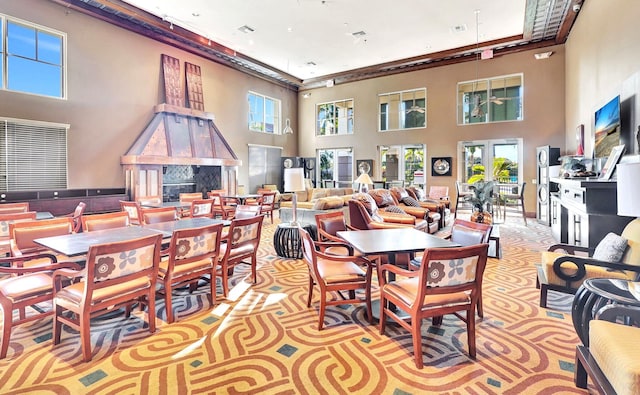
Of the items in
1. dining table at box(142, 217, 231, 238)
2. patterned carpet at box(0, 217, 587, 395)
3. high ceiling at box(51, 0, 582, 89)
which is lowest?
patterned carpet at box(0, 217, 587, 395)

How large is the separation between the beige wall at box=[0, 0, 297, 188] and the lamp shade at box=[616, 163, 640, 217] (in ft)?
29.4

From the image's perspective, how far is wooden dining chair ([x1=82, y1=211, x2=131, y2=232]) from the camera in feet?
11.4

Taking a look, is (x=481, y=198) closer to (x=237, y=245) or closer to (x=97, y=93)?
(x=237, y=245)

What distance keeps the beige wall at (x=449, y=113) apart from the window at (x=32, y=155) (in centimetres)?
853

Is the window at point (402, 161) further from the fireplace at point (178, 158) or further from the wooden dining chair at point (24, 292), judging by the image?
the wooden dining chair at point (24, 292)

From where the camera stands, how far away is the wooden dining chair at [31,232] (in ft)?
9.94

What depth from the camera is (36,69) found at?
21.7 ft

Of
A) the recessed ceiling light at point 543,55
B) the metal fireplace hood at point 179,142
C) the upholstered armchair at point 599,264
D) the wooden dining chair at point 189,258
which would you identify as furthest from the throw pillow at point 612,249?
the metal fireplace hood at point 179,142

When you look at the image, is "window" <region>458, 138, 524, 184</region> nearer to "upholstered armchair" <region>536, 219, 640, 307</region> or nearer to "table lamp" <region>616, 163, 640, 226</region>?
"upholstered armchair" <region>536, 219, 640, 307</region>

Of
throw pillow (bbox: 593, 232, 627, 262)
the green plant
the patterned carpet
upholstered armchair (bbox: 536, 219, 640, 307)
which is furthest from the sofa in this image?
throw pillow (bbox: 593, 232, 627, 262)

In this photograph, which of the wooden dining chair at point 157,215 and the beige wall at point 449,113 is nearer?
the wooden dining chair at point 157,215

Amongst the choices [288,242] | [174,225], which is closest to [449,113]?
[288,242]

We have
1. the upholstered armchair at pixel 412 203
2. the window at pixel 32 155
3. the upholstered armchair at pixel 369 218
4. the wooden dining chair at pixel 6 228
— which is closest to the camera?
the wooden dining chair at pixel 6 228

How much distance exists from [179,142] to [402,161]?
7556 millimetres
